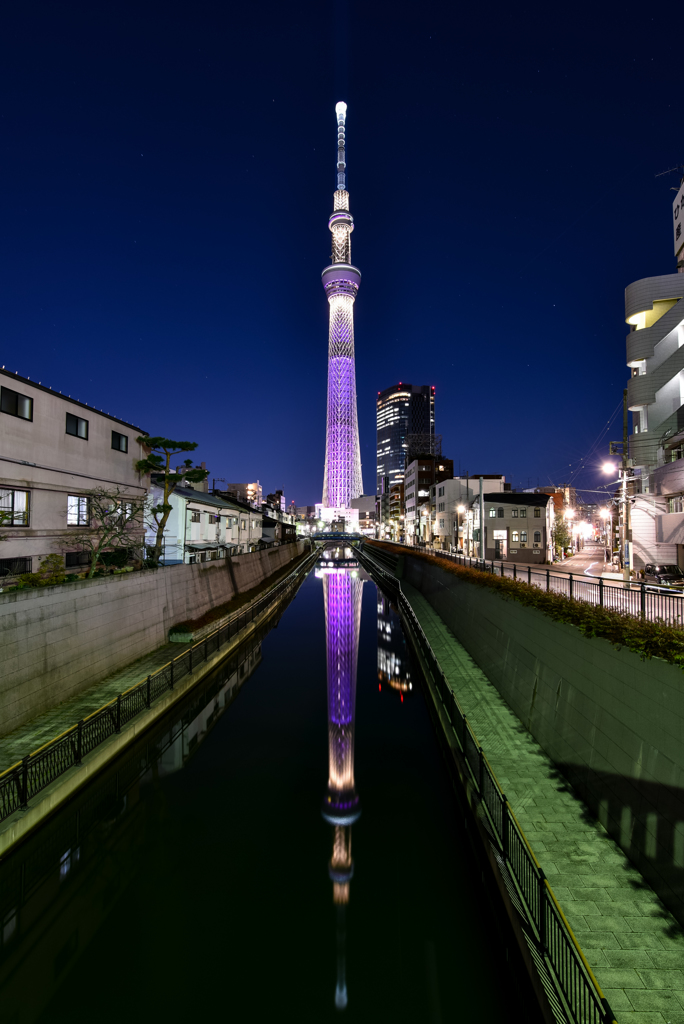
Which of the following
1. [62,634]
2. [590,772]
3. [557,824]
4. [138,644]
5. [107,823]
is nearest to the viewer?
[557,824]

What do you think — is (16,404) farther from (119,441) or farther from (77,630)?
(77,630)

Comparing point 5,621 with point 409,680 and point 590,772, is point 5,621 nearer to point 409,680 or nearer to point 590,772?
point 590,772

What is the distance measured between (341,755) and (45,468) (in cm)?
1475

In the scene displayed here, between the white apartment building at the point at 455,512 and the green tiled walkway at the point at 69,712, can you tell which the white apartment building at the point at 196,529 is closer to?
the green tiled walkway at the point at 69,712

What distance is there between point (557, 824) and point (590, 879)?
1.15m

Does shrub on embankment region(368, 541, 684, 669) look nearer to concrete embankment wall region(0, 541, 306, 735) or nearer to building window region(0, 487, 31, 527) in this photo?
concrete embankment wall region(0, 541, 306, 735)

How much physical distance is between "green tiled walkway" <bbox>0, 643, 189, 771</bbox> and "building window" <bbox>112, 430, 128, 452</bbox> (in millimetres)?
10850

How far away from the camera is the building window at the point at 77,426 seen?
18500mm

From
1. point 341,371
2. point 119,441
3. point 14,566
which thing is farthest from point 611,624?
point 341,371

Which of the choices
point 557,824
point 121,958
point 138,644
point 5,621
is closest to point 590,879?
point 557,824

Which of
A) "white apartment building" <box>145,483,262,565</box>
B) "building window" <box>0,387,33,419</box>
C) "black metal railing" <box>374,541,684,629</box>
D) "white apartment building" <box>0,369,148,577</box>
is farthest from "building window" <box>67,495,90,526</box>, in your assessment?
"black metal railing" <box>374,541,684,629</box>

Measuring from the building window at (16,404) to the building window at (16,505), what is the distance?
8.91 ft

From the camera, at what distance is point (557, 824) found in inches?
283

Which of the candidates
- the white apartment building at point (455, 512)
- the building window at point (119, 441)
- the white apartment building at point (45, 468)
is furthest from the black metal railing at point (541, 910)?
the white apartment building at point (455, 512)
